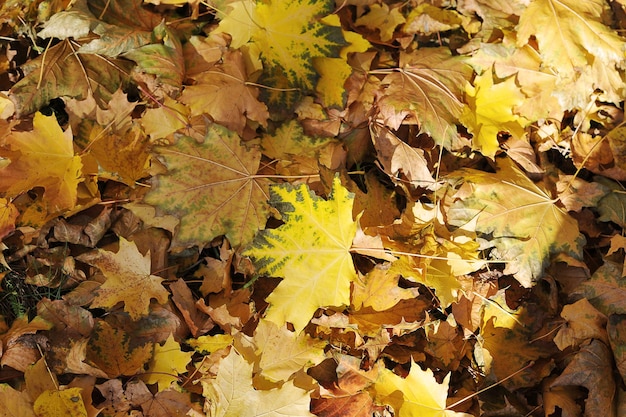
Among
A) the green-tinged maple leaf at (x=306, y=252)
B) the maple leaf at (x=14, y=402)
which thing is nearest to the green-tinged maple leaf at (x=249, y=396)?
the green-tinged maple leaf at (x=306, y=252)

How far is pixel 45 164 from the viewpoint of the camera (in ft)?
5.31

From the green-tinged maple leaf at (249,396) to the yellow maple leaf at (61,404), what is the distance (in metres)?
0.39

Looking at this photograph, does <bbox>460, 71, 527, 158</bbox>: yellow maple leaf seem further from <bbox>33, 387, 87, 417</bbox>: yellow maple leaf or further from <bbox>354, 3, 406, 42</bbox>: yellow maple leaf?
<bbox>33, 387, 87, 417</bbox>: yellow maple leaf

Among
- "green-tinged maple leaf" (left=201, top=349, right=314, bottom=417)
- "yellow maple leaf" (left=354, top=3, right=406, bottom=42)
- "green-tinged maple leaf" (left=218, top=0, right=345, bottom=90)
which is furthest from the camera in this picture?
"yellow maple leaf" (left=354, top=3, right=406, bottom=42)

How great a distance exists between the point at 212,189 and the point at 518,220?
92 centimetres

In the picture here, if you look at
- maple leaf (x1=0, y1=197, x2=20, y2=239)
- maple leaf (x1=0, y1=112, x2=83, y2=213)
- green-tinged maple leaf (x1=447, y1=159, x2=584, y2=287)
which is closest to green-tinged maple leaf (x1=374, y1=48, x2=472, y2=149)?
green-tinged maple leaf (x1=447, y1=159, x2=584, y2=287)

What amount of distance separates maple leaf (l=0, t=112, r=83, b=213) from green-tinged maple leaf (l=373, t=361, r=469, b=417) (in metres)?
1.10

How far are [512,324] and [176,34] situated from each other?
1417mm

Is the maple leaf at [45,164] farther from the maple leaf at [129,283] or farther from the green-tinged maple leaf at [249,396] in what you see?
the green-tinged maple leaf at [249,396]

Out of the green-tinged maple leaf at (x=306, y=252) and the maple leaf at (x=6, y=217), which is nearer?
the green-tinged maple leaf at (x=306, y=252)

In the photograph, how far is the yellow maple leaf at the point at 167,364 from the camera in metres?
1.57

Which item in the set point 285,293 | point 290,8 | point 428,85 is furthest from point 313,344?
point 290,8

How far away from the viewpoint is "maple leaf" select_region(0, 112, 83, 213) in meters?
1.59

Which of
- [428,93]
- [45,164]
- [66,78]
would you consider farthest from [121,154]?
[428,93]
